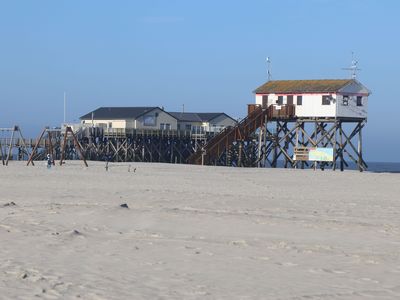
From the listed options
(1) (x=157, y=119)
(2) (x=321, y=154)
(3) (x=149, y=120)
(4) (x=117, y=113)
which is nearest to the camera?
(2) (x=321, y=154)

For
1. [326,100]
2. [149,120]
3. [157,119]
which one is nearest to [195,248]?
[326,100]

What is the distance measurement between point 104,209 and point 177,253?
531cm

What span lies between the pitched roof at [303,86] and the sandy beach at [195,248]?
3182 centimetres

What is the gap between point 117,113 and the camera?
7175cm

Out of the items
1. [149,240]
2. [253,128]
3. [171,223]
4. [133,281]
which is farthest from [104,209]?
[253,128]

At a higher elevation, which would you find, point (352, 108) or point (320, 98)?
point (320, 98)

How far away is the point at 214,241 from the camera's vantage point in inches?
470

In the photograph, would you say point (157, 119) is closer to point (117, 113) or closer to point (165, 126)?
point (165, 126)

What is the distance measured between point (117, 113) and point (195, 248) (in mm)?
61357

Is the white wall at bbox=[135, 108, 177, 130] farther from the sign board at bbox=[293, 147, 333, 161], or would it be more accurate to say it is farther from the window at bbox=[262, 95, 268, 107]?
the sign board at bbox=[293, 147, 333, 161]

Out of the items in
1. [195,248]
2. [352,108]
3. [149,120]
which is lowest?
[195,248]

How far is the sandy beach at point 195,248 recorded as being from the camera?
815cm

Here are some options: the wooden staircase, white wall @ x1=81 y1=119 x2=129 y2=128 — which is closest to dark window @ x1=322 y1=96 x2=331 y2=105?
the wooden staircase

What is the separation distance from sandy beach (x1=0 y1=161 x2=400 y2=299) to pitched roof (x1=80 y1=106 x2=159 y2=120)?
49313 mm
